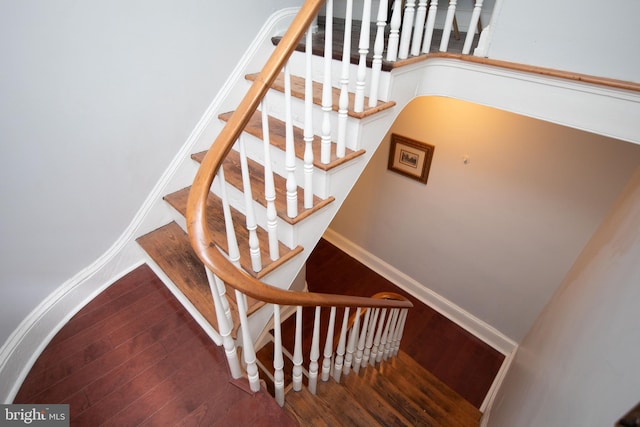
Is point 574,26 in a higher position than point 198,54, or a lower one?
higher

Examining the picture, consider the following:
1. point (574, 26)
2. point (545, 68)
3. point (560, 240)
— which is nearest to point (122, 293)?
point (545, 68)

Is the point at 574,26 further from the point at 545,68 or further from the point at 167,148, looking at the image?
the point at 167,148

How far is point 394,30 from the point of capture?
1.44 metres

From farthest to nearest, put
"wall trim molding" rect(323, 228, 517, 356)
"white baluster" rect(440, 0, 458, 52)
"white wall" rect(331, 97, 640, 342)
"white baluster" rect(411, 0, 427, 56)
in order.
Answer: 1. "wall trim molding" rect(323, 228, 517, 356)
2. "white wall" rect(331, 97, 640, 342)
3. "white baluster" rect(440, 0, 458, 52)
4. "white baluster" rect(411, 0, 427, 56)

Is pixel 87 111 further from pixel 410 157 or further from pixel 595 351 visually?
pixel 410 157

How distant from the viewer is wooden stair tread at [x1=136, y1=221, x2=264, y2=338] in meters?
1.48

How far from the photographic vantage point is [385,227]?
374cm

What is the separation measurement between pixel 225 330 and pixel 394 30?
153cm

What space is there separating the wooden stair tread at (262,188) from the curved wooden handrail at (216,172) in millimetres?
447

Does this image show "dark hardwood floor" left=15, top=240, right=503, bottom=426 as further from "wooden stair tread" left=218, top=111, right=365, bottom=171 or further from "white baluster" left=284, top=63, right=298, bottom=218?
"wooden stair tread" left=218, top=111, right=365, bottom=171

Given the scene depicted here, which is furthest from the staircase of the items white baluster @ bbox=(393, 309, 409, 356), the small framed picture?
the small framed picture

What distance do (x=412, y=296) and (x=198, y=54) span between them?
10.9 ft

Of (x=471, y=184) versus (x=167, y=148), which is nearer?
(x=167, y=148)
